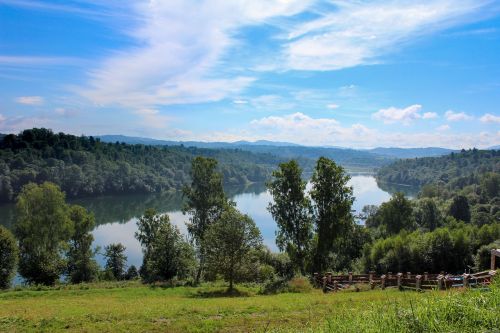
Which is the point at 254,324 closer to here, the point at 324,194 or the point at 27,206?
the point at 324,194

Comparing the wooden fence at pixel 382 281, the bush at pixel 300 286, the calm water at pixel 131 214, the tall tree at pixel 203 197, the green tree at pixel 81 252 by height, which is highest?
the tall tree at pixel 203 197

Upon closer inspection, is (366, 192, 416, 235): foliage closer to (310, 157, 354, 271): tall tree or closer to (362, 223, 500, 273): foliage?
(362, 223, 500, 273): foliage

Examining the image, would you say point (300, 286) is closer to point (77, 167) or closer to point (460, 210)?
point (460, 210)

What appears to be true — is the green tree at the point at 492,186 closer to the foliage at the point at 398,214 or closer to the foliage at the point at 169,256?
the foliage at the point at 398,214

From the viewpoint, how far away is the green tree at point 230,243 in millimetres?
29812

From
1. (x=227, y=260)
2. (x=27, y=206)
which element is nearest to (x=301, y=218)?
(x=227, y=260)

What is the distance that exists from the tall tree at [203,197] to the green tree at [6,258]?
54.7ft

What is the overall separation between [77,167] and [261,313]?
124950mm

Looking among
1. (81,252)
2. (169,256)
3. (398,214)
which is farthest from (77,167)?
(169,256)

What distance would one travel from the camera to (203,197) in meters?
41.0

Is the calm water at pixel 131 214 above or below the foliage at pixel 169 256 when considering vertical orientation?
below

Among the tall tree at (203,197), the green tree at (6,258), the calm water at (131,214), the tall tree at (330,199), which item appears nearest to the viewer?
the tall tree at (330,199)

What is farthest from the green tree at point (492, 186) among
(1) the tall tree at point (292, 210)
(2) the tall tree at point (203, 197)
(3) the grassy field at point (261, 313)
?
(3) the grassy field at point (261, 313)

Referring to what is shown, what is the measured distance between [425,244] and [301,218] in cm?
2041
